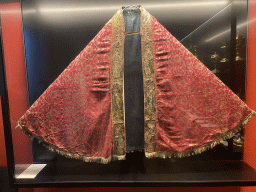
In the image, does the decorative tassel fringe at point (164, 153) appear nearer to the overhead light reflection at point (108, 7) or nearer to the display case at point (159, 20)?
the display case at point (159, 20)

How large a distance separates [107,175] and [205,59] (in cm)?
128

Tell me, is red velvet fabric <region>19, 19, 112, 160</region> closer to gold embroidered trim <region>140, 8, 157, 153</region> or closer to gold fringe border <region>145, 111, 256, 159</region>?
gold embroidered trim <region>140, 8, 157, 153</region>

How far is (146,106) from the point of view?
1.34 meters

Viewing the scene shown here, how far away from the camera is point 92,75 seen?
133 cm

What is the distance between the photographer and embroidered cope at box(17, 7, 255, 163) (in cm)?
130

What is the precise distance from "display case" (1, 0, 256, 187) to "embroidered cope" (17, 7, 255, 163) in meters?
0.30

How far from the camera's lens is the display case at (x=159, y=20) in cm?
155

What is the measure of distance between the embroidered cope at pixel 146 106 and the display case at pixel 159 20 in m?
0.30

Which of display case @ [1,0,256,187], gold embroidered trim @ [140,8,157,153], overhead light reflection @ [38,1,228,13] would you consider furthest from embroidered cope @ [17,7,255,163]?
overhead light reflection @ [38,1,228,13]

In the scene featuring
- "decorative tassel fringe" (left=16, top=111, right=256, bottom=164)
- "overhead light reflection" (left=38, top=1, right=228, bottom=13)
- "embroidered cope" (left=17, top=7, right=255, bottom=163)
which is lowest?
"decorative tassel fringe" (left=16, top=111, right=256, bottom=164)

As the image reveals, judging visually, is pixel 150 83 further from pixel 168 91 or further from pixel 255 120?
pixel 255 120

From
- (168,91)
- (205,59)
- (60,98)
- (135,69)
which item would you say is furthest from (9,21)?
(205,59)

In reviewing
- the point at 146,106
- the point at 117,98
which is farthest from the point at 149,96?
the point at 117,98

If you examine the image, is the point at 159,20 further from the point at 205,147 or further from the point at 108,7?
the point at 205,147
